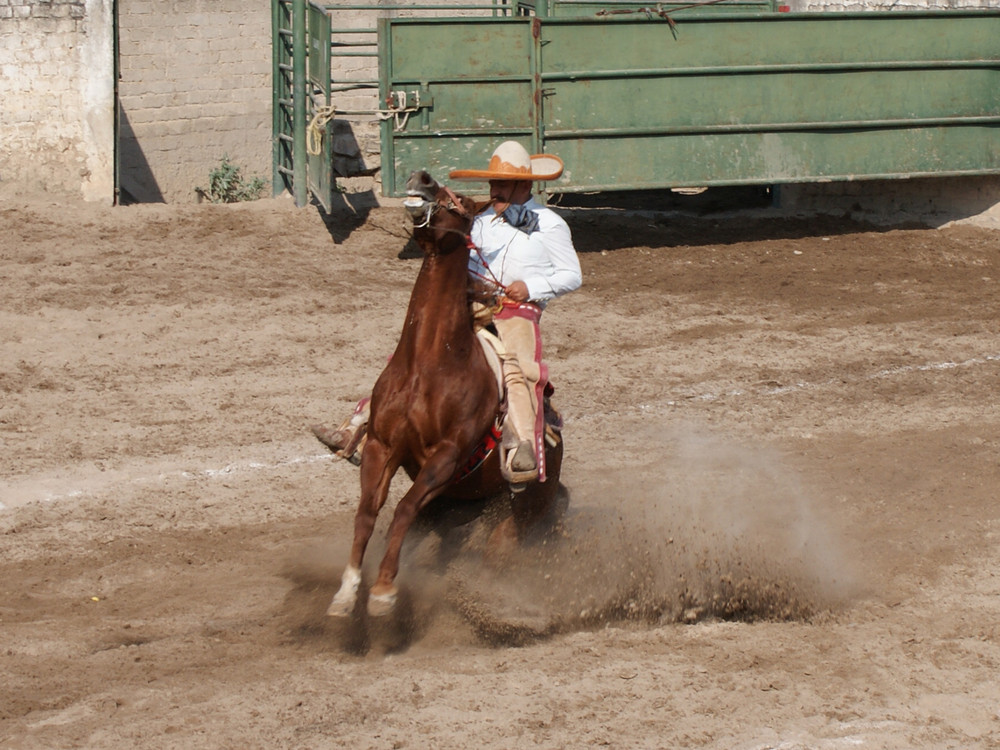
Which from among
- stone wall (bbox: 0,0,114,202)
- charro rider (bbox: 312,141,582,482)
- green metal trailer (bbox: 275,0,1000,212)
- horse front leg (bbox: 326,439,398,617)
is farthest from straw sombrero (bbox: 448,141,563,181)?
stone wall (bbox: 0,0,114,202)

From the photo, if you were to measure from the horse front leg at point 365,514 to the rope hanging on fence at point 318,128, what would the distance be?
7531 millimetres

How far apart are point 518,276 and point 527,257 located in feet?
0.35

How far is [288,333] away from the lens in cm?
1034

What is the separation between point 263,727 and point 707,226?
36.1 feet

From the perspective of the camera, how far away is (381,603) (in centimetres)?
525

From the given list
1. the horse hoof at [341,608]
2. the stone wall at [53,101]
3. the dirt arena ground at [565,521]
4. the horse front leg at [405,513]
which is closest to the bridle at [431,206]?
the horse front leg at [405,513]

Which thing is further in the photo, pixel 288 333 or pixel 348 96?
pixel 348 96

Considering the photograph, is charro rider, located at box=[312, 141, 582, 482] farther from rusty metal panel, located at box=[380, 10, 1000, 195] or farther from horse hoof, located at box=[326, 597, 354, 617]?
rusty metal panel, located at box=[380, 10, 1000, 195]

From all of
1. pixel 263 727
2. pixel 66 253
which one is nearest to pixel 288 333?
pixel 66 253

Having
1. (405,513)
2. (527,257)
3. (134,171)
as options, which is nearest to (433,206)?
(527,257)

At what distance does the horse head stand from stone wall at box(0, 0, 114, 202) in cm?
822

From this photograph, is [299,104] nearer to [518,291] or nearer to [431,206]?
[518,291]

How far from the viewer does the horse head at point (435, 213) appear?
516cm

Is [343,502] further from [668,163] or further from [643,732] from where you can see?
[668,163]
